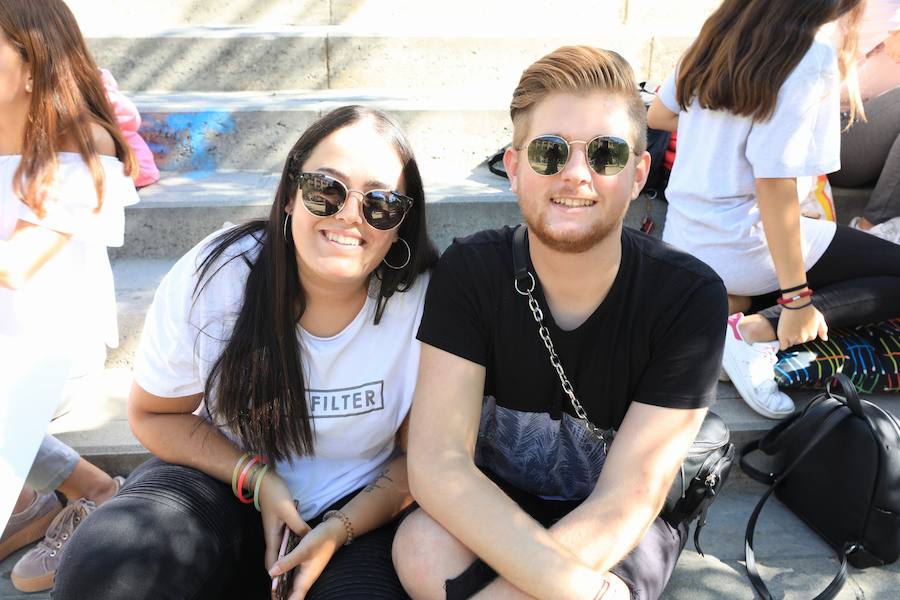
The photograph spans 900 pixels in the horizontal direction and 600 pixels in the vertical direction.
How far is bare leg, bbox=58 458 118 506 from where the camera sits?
2488 mm

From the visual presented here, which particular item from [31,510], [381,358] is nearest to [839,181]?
[381,358]

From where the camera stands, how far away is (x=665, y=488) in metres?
1.82

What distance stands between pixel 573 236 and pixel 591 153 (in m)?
0.21

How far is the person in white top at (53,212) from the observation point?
7.53 ft

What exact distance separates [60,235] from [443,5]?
3.37m

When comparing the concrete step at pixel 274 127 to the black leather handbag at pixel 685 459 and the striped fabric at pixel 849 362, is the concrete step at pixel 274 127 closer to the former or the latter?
the striped fabric at pixel 849 362

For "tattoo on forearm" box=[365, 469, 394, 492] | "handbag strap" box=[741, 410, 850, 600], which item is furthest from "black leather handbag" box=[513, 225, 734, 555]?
"tattoo on forearm" box=[365, 469, 394, 492]

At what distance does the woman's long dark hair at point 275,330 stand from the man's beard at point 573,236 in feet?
1.21

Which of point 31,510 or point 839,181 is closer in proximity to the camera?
point 31,510

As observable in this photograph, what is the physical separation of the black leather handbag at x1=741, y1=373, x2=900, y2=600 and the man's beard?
117 cm

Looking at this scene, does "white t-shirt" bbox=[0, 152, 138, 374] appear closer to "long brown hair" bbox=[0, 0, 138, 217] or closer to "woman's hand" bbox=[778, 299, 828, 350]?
"long brown hair" bbox=[0, 0, 138, 217]

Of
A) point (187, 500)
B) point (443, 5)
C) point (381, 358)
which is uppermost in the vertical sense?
point (443, 5)

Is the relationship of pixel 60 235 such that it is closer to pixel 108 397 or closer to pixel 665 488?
pixel 108 397

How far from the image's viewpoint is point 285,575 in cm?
186
